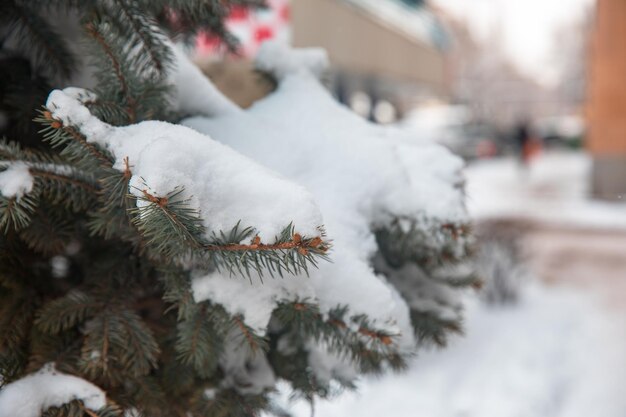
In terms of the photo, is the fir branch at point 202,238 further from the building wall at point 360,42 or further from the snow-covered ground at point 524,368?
the building wall at point 360,42

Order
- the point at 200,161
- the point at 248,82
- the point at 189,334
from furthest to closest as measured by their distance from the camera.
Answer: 1. the point at 248,82
2. the point at 189,334
3. the point at 200,161

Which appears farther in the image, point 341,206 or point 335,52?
point 335,52

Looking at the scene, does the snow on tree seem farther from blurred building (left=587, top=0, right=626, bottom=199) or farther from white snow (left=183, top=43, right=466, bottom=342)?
blurred building (left=587, top=0, right=626, bottom=199)

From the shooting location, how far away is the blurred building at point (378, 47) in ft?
42.1

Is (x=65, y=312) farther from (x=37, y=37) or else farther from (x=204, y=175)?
(x=37, y=37)

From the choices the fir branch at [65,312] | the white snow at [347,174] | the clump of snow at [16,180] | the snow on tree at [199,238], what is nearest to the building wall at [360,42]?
the white snow at [347,174]

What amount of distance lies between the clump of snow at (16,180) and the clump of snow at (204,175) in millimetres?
156

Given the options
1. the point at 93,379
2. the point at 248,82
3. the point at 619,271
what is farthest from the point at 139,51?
the point at 619,271

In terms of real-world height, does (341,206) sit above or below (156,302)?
above

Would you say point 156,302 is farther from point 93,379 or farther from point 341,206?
point 341,206

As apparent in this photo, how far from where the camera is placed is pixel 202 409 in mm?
1346

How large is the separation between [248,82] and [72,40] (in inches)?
31.7

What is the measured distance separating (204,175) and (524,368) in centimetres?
316

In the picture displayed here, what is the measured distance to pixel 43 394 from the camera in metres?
1.16
